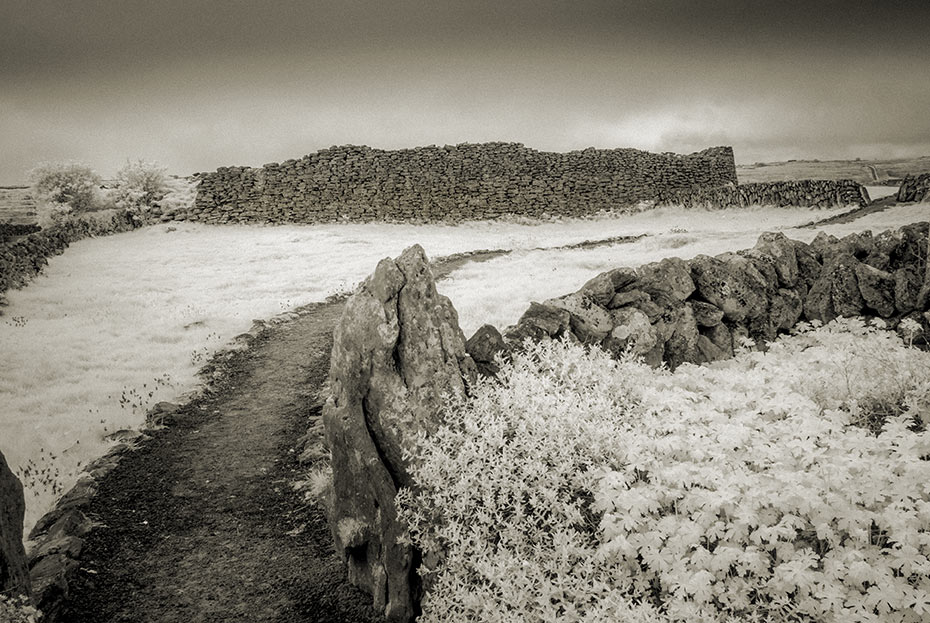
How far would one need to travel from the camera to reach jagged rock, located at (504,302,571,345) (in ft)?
28.9

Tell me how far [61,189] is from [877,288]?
153 feet

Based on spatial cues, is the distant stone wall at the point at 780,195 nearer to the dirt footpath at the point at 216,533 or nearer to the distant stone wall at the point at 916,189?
the distant stone wall at the point at 916,189

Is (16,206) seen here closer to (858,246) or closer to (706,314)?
(706,314)

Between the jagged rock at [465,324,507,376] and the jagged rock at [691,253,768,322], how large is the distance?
15.7ft

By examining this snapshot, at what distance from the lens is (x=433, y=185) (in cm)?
4250

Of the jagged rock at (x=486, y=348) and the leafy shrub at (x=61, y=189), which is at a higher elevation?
the leafy shrub at (x=61, y=189)

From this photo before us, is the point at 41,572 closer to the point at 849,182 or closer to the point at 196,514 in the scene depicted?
the point at 196,514

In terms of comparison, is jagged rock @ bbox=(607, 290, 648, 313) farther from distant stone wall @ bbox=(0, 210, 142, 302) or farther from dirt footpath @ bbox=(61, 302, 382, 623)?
distant stone wall @ bbox=(0, 210, 142, 302)

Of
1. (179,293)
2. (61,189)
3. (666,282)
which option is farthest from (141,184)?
(666,282)

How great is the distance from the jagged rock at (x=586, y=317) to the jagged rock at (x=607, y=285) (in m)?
0.18

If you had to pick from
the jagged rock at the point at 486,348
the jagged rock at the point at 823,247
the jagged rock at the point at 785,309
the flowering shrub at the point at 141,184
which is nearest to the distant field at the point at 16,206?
the flowering shrub at the point at 141,184

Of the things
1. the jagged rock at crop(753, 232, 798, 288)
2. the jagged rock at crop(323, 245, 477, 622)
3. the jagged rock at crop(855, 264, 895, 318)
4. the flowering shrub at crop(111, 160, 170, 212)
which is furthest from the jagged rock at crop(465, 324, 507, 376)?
the flowering shrub at crop(111, 160, 170, 212)

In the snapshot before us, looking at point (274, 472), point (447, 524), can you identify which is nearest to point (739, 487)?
point (447, 524)

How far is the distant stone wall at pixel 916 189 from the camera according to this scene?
2869 cm
